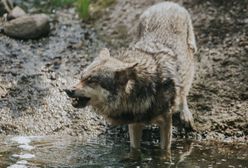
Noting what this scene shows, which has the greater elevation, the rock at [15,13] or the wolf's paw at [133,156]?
the rock at [15,13]

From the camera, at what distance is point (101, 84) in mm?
6020

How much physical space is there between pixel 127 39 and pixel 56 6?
2.22m

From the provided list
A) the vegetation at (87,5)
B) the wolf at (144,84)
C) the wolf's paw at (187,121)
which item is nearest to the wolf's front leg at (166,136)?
the wolf at (144,84)

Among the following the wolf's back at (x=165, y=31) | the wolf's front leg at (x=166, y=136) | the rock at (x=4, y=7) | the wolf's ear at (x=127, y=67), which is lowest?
the wolf's front leg at (x=166, y=136)

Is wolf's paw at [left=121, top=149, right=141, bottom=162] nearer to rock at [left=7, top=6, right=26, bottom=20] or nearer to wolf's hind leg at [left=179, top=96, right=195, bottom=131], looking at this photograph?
wolf's hind leg at [left=179, top=96, right=195, bottom=131]

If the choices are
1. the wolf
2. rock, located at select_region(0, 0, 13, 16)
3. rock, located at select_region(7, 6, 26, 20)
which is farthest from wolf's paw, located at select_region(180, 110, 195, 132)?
rock, located at select_region(0, 0, 13, 16)

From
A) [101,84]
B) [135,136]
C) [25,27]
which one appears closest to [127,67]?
[101,84]

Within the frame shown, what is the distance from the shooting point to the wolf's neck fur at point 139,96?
6160 mm

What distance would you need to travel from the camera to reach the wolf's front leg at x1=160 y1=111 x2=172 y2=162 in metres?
6.62

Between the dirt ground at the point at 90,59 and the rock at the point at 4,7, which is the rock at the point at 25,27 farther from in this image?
the rock at the point at 4,7

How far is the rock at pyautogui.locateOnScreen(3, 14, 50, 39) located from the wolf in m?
A: 2.73

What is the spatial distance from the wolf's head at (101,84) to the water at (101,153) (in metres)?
0.74

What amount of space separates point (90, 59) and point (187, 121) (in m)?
2.38

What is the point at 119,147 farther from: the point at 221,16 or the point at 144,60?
the point at 221,16
